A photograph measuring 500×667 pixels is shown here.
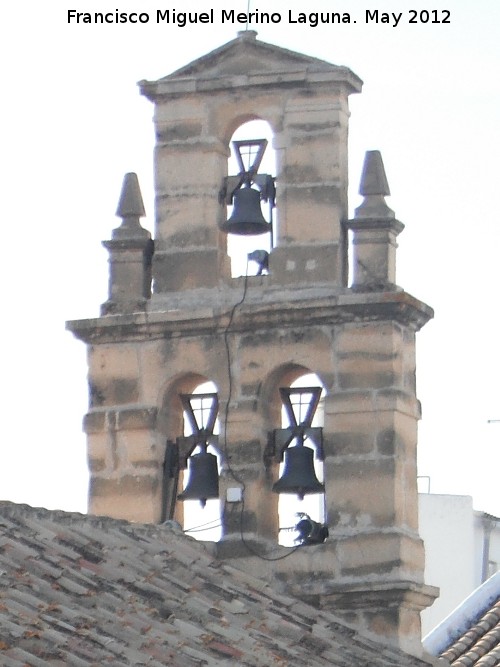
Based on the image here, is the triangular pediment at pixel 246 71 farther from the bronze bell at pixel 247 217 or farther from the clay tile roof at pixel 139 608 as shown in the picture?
the clay tile roof at pixel 139 608

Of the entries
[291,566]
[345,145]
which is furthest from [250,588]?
[345,145]

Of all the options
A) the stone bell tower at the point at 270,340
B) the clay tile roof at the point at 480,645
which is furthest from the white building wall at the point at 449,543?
the stone bell tower at the point at 270,340

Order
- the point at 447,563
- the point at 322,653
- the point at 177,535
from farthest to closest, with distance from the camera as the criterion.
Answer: the point at 447,563 → the point at 177,535 → the point at 322,653

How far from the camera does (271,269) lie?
1791 cm

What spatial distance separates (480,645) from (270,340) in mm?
3825

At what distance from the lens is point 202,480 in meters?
17.9

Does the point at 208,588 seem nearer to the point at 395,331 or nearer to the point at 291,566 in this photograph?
the point at 291,566

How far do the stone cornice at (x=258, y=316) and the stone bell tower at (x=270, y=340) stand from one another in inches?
0.5

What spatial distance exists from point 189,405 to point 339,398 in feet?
3.64

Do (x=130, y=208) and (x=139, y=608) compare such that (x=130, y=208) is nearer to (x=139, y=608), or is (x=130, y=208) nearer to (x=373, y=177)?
(x=373, y=177)

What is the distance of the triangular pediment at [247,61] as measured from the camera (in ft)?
59.1

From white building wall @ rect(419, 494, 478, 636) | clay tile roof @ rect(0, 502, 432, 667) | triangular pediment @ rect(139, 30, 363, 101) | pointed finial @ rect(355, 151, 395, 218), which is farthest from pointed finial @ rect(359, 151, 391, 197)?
white building wall @ rect(419, 494, 478, 636)

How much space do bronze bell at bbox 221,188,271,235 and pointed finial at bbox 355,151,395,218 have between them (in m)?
0.65

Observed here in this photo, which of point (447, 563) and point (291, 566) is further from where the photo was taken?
point (447, 563)
